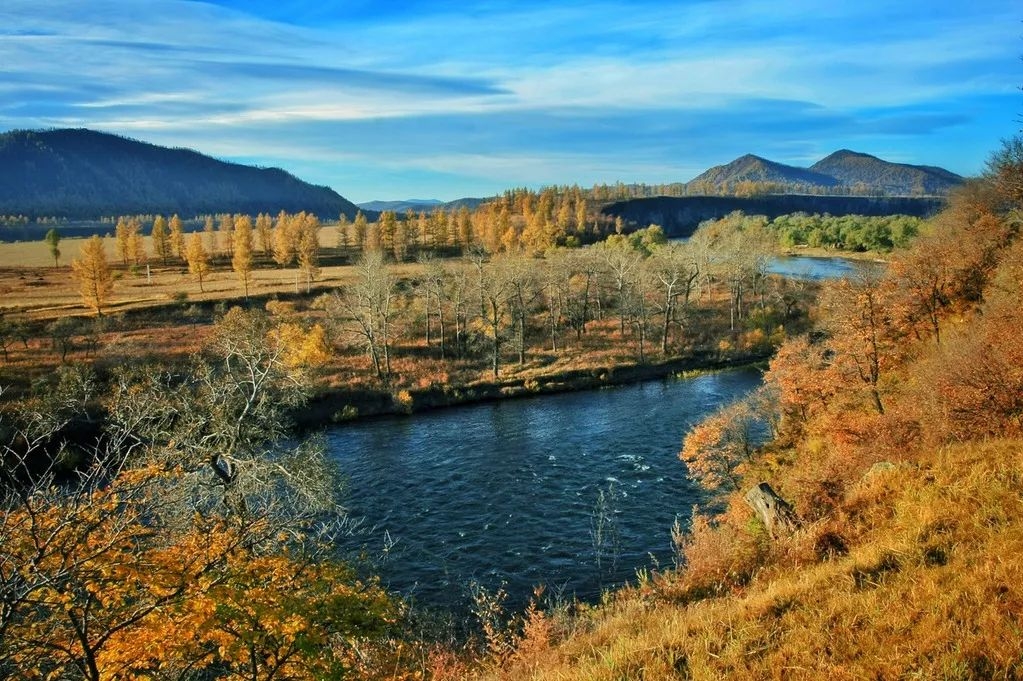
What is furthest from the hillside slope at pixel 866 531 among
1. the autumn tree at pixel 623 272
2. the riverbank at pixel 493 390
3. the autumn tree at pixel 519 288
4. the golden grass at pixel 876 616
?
the autumn tree at pixel 623 272

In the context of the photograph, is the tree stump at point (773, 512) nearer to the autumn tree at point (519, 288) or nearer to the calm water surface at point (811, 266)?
the autumn tree at point (519, 288)

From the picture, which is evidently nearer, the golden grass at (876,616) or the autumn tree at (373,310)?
the golden grass at (876,616)

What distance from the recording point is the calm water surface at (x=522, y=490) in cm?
2564

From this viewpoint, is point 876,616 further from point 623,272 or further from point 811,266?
point 811,266

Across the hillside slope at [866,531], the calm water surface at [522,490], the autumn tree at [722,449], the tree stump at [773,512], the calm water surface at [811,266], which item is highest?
the calm water surface at [811,266]

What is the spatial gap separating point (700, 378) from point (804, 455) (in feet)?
102

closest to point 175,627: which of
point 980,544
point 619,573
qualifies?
point 980,544

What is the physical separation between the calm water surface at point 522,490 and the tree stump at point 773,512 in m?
4.40

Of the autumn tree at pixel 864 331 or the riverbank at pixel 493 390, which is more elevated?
the autumn tree at pixel 864 331

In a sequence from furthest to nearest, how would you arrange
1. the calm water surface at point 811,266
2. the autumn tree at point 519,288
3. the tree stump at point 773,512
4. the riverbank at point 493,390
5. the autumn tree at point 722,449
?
1. the calm water surface at point 811,266
2. the autumn tree at point 519,288
3. the riverbank at point 493,390
4. the autumn tree at point 722,449
5. the tree stump at point 773,512

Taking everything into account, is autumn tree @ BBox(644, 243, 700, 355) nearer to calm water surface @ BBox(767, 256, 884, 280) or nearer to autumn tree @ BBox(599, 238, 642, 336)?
autumn tree @ BBox(599, 238, 642, 336)

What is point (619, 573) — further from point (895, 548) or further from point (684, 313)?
point (684, 313)

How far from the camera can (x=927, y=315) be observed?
31.0m

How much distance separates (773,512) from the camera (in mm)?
17469
